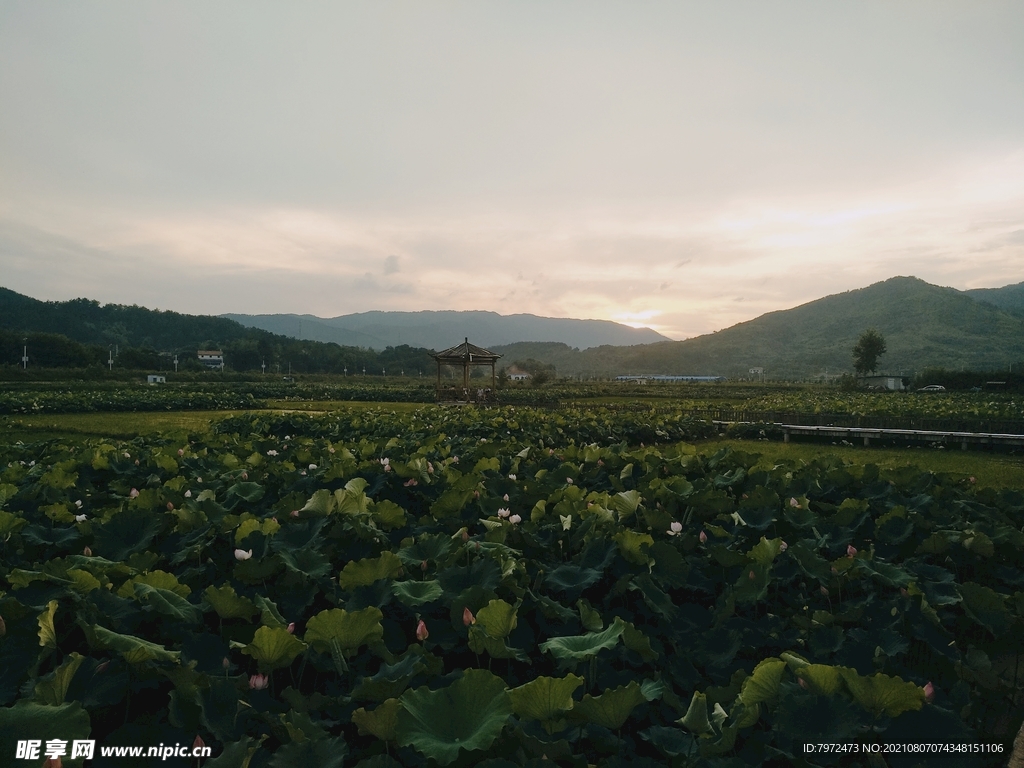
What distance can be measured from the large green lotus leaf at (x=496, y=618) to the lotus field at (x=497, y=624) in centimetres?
1

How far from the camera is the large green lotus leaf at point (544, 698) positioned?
5.69 feet

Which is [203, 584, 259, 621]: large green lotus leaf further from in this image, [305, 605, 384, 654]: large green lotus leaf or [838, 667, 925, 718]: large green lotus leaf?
[838, 667, 925, 718]: large green lotus leaf

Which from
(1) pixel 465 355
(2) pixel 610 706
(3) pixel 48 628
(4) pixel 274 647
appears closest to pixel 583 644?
(2) pixel 610 706

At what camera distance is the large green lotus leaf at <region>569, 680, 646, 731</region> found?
1802mm

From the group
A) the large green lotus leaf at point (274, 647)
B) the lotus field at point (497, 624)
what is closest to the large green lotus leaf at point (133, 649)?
the lotus field at point (497, 624)

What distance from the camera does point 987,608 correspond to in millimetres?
2889

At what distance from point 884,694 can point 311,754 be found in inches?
67.2

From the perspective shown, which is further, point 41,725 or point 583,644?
point 583,644

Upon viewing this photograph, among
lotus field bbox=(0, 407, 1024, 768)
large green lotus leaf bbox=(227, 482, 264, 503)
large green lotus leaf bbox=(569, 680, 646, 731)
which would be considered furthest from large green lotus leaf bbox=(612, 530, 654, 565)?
large green lotus leaf bbox=(227, 482, 264, 503)

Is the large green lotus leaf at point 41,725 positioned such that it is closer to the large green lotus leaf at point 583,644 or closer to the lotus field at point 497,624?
the lotus field at point 497,624

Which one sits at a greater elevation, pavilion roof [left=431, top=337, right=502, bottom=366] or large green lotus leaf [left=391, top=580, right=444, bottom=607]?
pavilion roof [left=431, top=337, right=502, bottom=366]

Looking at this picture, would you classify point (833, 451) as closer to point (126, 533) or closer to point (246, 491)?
point (246, 491)

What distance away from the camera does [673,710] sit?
2.19 m

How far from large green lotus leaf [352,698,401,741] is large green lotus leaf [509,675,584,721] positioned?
1.08 feet
